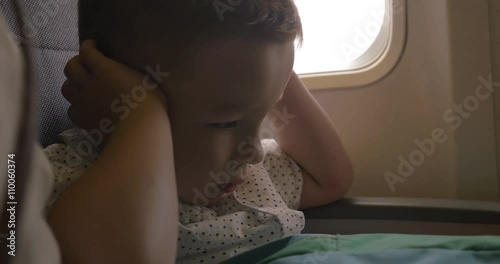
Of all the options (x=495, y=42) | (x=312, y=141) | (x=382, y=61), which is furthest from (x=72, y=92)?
(x=495, y=42)

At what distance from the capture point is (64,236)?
48cm

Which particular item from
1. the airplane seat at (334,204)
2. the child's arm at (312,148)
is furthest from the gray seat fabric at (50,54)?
the child's arm at (312,148)

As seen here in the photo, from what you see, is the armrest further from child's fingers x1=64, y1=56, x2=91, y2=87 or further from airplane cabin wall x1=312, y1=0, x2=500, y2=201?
child's fingers x1=64, y1=56, x2=91, y2=87

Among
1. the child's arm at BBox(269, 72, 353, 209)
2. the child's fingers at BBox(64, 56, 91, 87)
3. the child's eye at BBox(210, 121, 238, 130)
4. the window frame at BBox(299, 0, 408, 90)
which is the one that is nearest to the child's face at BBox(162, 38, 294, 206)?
the child's eye at BBox(210, 121, 238, 130)

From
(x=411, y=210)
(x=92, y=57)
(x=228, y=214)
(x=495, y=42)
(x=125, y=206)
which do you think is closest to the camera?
(x=125, y=206)

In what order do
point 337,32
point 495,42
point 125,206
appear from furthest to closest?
1. point 337,32
2. point 495,42
3. point 125,206

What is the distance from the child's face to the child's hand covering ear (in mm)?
31

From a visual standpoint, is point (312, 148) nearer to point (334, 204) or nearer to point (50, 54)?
point (334, 204)

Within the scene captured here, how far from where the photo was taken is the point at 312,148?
2.95 feet

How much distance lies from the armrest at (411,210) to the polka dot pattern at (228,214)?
0.07 m

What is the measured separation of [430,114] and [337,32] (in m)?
0.26

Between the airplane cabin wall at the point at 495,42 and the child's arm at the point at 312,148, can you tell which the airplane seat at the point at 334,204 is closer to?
the child's arm at the point at 312,148

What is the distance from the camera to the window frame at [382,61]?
1.05m

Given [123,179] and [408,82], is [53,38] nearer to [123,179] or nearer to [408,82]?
[123,179]
